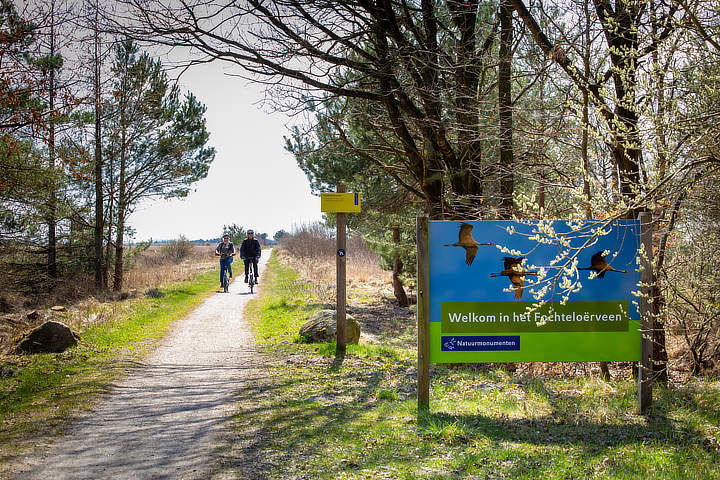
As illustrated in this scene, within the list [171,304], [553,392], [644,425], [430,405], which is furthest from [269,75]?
[171,304]

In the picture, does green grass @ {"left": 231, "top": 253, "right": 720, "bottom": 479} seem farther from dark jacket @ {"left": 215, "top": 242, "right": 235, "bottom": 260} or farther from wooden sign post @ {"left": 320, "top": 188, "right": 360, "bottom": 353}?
dark jacket @ {"left": 215, "top": 242, "right": 235, "bottom": 260}

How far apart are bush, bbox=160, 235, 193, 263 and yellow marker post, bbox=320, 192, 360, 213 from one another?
2985 cm

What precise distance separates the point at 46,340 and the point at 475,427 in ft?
23.2

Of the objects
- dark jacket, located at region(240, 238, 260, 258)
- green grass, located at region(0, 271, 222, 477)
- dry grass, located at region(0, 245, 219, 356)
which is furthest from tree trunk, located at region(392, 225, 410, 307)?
dry grass, located at region(0, 245, 219, 356)

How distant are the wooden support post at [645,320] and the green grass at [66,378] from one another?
237 inches

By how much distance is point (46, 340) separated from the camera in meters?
8.48

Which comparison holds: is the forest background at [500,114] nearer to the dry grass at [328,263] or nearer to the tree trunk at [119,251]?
the tree trunk at [119,251]

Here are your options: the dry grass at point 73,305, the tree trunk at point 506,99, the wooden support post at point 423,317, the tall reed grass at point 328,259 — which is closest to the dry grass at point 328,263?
the tall reed grass at point 328,259

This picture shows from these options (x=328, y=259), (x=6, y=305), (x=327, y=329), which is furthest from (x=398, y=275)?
(x=328, y=259)

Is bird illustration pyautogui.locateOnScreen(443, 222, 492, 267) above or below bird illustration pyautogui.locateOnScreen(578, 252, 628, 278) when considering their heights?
above

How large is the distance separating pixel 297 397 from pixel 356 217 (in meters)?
11.4

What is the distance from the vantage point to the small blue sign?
5.83 m

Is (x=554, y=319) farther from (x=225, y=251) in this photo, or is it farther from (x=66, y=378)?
(x=225, y=251)

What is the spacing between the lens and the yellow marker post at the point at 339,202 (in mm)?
8609
